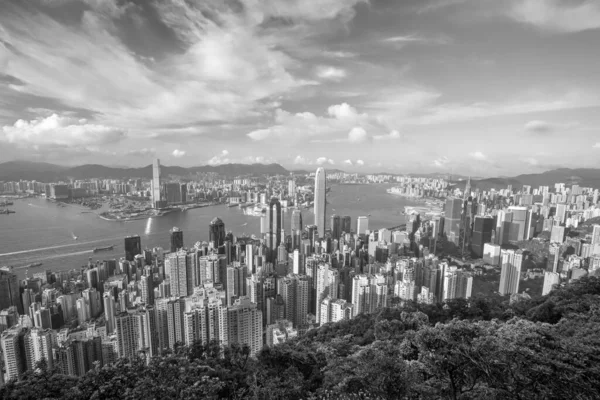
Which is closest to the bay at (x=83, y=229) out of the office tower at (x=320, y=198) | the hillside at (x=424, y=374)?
the office tower at (x=320, y=198)

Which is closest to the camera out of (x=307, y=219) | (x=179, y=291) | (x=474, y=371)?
(x=474, y=371)

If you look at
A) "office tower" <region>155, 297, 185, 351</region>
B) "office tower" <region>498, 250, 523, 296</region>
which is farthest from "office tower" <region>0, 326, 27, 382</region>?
"office tower" <region>498, 250, 523, 296</region>

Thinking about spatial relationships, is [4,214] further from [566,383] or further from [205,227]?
[566,383]

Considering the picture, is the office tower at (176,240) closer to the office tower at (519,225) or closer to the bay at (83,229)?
the bay at (83,229)

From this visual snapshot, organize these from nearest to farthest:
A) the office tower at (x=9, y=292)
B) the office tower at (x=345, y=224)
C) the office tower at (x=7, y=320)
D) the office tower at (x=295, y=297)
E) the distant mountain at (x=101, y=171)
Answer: the office tower at (x=7, y=320) < the office tower at (x=9, y=292) < the office tower at (x=295, y=297) < the distant mountain at (x=101, y=171) < the office tower at (x=345, y=224)

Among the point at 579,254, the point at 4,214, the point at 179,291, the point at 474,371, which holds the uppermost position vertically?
the point at 474,371

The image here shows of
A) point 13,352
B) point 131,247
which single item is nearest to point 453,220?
point 131,247

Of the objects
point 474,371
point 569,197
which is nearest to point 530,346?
point 474,371
